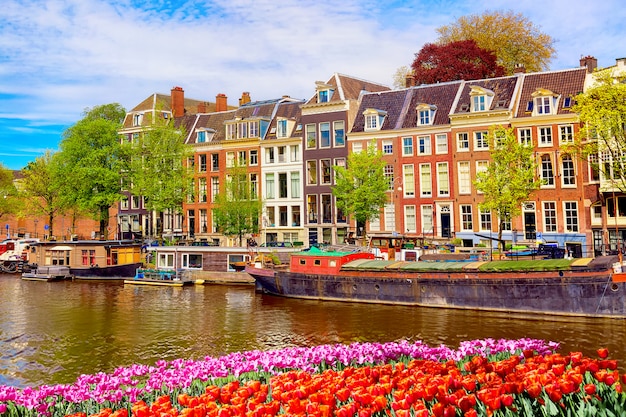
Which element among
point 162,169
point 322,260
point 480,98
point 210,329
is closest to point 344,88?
point 480,98

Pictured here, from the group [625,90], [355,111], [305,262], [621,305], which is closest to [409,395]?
[621,305]

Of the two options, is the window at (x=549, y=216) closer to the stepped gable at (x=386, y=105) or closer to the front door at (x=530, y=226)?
the front door at (x=530, y=226)

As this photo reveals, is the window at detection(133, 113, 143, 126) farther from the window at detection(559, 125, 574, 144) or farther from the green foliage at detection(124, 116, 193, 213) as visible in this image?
the window at detection(559, 125, 574, 144)

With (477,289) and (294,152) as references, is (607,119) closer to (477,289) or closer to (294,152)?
(477,289)

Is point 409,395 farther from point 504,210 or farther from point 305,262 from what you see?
point 504,210

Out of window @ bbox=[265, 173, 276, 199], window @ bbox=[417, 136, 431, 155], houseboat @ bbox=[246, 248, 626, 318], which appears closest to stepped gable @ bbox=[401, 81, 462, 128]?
window @ bbox=[417, 136, 431, 155]

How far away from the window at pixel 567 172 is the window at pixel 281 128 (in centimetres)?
2838

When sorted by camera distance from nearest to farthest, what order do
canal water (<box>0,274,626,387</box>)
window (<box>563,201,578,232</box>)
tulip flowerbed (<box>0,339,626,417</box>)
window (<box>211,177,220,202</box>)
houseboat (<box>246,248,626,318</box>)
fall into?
tulip flowerbed (<box>0,339,626,417</box>)
canal water (<box>0,274,626,387</box>)
houseboat (<box>246,248,626,318</box>)
window (<box>563,201,578,232</box>)
window (<box>211,177,220,202</box>)

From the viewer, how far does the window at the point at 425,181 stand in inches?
2156

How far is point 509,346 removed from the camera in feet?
41.2

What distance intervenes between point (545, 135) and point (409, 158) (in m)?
12.0

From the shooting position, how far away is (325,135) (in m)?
61.1

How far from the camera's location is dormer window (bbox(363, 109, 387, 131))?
Answer: 57.7 metres

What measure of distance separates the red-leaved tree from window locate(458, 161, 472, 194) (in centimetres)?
1433
